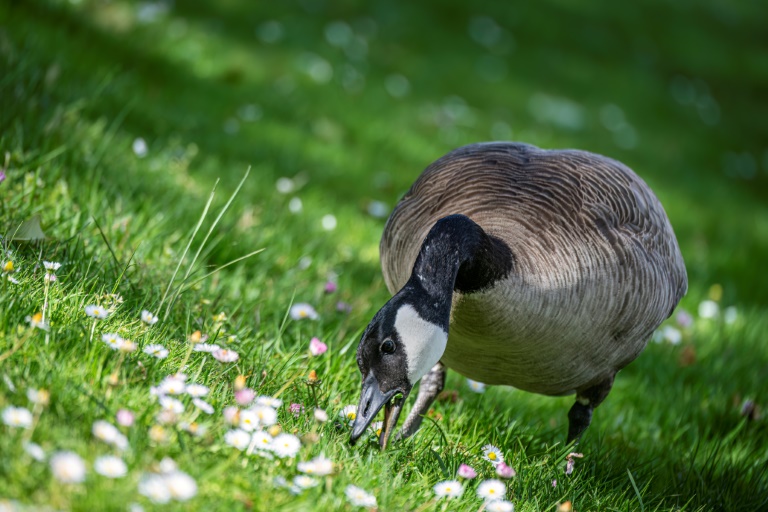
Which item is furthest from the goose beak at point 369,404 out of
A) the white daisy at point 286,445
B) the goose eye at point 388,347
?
the white daisy at point 286,445

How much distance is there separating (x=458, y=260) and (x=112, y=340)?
114 centimetres

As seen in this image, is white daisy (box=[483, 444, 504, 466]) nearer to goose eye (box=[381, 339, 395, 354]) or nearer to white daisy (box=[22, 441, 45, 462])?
goose eye (box=[381, 339, 395, 354])

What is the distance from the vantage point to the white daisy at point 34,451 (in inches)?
76.4

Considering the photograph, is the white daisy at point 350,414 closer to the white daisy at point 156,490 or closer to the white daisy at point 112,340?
the white daisy at point 112,340

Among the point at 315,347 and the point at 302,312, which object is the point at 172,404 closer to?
the point at 315,347

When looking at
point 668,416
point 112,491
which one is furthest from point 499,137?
point 112,491

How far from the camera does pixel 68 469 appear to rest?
1841 millimetres

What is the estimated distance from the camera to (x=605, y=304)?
10.5ft

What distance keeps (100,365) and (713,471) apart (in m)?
2.59

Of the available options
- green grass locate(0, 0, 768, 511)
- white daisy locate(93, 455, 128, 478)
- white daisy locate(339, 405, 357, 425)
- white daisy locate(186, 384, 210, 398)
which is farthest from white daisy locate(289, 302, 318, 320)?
white daisy locate(93, 455, 128, 478)

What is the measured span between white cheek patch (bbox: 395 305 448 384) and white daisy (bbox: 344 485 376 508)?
47cm

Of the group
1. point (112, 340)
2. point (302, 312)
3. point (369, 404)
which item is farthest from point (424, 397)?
point (112, 340)

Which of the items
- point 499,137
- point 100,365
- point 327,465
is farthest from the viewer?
point 499,137

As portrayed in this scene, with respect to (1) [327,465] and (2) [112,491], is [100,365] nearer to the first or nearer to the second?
(2) [112,491]
